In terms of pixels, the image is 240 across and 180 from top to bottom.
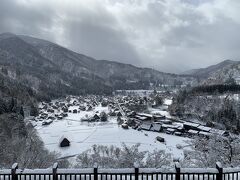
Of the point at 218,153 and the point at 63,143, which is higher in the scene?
the point at 218,153

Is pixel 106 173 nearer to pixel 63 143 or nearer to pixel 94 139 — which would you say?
pixel 63 143

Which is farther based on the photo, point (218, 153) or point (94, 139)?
point (94, 139)

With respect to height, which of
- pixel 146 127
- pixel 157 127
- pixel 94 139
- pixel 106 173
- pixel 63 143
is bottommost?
pixel 146 127

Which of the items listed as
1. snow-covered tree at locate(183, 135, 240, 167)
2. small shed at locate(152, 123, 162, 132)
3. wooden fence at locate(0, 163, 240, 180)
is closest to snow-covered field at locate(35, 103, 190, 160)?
small shed at locate(152, 123, 162, 132)

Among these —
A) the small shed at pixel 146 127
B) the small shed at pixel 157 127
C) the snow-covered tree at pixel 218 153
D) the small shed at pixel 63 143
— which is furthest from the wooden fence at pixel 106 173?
the small shed at pixel 146 127

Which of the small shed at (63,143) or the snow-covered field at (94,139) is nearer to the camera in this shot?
the snow-covered field at (94,139)

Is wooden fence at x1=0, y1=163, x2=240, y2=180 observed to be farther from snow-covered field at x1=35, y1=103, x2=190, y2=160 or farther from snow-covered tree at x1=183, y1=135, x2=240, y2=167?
snow-covered field at x1=35, y1=103, x2=190, y2=160

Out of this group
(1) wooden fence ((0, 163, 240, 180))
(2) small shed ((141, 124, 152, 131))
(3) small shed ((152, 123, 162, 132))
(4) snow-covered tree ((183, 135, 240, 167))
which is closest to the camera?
(1) wooden fence ((0, 163, 240, 180))

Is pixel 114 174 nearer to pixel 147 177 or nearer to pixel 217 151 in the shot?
pixel 147 177

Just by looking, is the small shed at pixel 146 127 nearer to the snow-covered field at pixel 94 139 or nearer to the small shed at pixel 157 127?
the small shed at pixel 157 127

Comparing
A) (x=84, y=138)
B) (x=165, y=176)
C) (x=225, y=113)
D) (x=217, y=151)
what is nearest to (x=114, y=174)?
(x=165, y=176)

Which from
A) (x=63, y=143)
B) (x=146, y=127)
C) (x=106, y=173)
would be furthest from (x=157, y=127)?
(x=106, y=173)

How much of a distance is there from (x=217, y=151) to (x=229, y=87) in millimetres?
107035

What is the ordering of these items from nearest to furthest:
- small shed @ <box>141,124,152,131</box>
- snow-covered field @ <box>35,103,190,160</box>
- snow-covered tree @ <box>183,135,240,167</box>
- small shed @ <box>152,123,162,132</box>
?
snow-covered tree @ <box>183,135,240,167</box>
snow-covered field @ <box>35,103,190,160</box>
small shed @ <box>152,123,162,132</box>
small shed @ <box>141,124,152,131</box>
